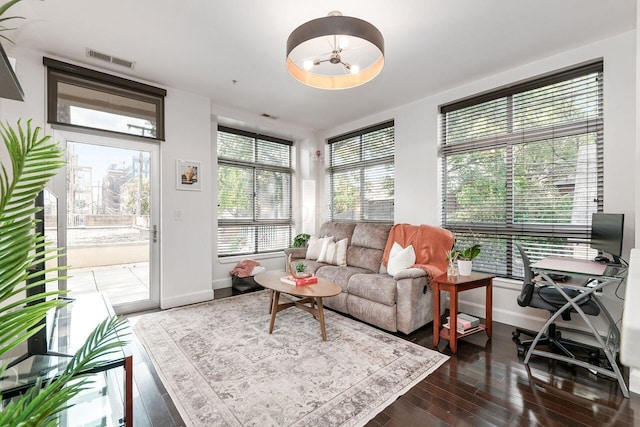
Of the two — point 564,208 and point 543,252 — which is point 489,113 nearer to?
point 564,208

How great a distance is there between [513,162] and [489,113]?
2.17 feet

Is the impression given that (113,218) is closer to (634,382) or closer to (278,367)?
(278,367)

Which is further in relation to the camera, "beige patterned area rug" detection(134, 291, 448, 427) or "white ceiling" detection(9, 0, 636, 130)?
"white ceiling" detection(9, 0, 636, 130)

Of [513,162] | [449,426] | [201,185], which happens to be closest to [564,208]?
[513,162]

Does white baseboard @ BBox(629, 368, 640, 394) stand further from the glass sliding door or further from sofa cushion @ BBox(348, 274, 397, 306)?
the glass sliding door

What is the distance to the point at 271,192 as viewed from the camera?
5.34 m

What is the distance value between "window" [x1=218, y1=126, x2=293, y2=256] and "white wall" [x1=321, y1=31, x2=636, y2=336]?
1652mm

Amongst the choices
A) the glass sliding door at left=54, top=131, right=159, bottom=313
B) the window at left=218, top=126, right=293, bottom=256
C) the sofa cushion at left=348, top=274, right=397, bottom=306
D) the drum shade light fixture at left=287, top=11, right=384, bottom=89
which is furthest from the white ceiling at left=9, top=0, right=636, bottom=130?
the sofa cushion at left=348, top=274, right=397, bottom=306

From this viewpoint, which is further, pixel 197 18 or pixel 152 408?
pixel 197 18

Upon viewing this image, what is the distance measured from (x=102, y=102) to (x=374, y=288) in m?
3.60

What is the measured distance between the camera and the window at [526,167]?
2838mm

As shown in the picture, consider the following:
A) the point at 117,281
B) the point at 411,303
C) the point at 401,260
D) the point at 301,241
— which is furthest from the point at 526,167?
the point at 117,281

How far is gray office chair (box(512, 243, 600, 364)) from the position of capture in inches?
93.0

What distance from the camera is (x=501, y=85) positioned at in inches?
130
